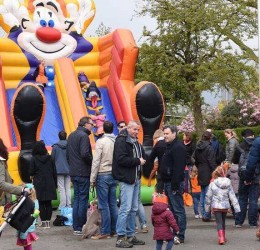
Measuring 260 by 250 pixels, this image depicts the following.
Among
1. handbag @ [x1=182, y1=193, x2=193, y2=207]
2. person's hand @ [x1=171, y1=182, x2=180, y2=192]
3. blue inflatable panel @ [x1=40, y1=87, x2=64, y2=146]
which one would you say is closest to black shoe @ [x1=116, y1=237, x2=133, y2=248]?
person's hand @ [x1=171, y1=182, x2=180, y2=192]

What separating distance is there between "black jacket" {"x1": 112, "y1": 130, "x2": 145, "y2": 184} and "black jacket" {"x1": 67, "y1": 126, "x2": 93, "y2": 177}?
780mm

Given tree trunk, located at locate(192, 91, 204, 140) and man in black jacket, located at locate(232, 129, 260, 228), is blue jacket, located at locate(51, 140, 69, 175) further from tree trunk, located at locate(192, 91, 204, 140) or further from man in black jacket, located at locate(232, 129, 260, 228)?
tree trunk, located at locate(192, 91, 204, 140)

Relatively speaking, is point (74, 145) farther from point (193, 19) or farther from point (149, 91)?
point (193, 19)

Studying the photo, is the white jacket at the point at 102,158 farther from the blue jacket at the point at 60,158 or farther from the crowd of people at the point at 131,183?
the blue jacket at the point at 60,158

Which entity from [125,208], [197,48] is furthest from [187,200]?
[197,48]

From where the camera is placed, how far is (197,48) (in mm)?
22141

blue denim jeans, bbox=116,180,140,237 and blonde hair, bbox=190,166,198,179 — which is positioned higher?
blonde hair, bbox=190,166,198,179

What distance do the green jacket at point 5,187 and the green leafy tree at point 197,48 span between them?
14807mm

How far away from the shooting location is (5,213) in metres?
6.09

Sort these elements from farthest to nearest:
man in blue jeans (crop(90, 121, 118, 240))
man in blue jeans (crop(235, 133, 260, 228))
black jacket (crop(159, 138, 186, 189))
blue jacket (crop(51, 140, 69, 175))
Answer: blue jacket (crop(51, 140, 69, 175)) < man in blue jeans (crop(235, 133, 260, 228)) < man in blue jeans (crop(90, 121, 118, 240)) < black jacket (crop(159, 138, 186, 189))

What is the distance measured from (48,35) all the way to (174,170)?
9501 millimetres

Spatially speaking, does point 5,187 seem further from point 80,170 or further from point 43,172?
point 43,172

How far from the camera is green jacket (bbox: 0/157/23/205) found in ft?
19.7

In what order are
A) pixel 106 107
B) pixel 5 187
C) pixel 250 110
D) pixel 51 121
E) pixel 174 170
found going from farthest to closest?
pixel 250 110, pixel 106 107, pixel 51 121, pixel 174 170, pixel 5 187
